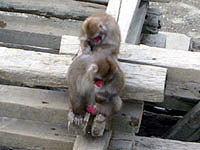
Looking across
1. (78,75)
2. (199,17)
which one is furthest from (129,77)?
(199,17)

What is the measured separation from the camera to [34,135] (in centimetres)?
300

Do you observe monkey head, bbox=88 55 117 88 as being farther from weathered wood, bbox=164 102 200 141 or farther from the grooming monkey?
weathered wood, bbox=164 102 200 141

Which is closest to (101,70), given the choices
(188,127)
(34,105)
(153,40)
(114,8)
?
(34,105)

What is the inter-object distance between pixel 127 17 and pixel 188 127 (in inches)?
41.2

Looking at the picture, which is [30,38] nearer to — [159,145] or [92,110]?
[159,145]

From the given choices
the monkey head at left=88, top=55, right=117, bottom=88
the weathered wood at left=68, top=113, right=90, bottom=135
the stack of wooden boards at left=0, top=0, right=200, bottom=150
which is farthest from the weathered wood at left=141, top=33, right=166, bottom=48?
the monkey head at left=88, top=55, right=117, bottom=88

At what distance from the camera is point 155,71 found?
2.63 m

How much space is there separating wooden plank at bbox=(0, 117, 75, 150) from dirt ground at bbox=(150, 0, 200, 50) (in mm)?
4978

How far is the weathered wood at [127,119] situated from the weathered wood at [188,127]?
0.88 meters

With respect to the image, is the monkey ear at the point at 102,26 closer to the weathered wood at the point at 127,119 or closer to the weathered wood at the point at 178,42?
the weathered wood at the point at 127,119

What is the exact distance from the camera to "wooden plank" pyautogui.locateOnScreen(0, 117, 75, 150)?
299 centimetres

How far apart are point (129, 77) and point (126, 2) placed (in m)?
1.24

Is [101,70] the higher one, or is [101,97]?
[101,70]

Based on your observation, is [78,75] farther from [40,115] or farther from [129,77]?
[40,115]
